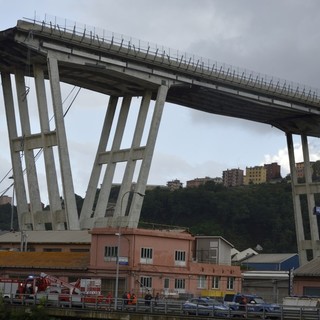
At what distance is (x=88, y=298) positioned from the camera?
5062cm

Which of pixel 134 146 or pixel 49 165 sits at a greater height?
pixel 134 146

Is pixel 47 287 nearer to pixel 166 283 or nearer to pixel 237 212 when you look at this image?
pixel 166 283

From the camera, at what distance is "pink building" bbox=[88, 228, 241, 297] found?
6306 cm

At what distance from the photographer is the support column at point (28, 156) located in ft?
262

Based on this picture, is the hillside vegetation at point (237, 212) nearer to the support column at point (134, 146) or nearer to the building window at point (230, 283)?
the support column at point (134, 146)

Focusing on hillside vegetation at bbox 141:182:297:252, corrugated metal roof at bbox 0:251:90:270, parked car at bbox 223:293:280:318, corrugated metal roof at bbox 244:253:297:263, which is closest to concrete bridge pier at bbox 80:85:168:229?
corrugated metal roof at bbox 0:251:90:270

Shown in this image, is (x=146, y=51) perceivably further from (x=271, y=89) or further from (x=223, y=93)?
(x=271, y=89)

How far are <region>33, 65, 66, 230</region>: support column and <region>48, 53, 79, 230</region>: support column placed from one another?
4.49 feet

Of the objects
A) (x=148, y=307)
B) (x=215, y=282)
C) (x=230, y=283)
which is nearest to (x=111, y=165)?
(x=230, y=283)

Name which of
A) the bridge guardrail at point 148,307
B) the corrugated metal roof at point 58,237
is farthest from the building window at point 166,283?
the bridge guardrail at point 148,307

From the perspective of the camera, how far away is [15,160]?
83438 mm

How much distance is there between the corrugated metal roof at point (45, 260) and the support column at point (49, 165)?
586 centimetres

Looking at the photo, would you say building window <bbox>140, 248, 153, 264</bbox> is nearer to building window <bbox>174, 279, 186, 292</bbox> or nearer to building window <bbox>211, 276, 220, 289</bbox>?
building window <bbox>174, 279, 186, 292</bbox>

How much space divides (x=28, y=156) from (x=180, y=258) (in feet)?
72.3
